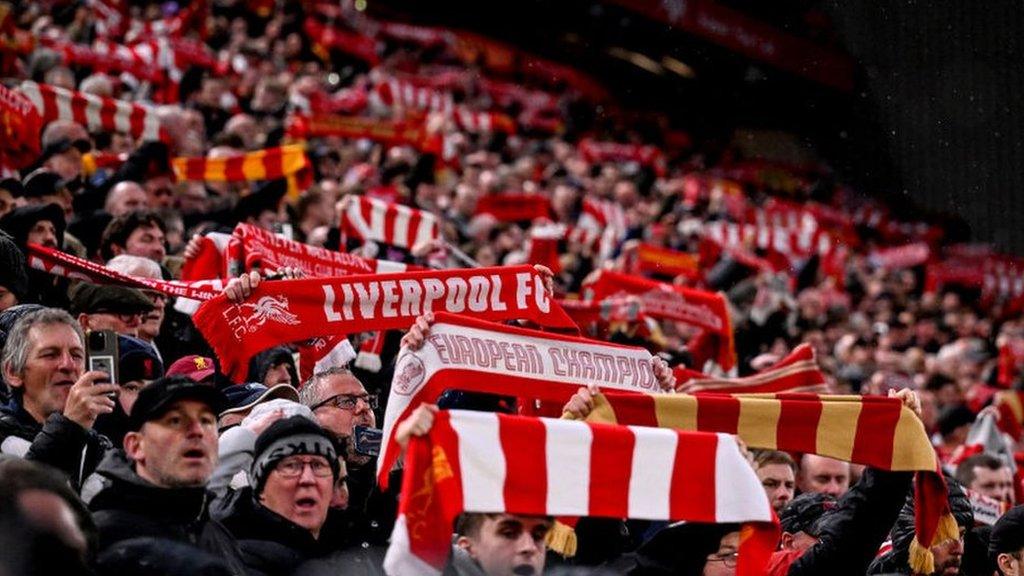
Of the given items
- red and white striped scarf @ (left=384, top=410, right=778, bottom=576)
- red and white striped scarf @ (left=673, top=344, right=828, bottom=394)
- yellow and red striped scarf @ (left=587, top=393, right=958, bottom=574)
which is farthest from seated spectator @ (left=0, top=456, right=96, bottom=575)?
red and white striped scarf @ (left=673, top=344, right=828, bottom=394)

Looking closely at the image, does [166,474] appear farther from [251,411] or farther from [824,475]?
[824,475]

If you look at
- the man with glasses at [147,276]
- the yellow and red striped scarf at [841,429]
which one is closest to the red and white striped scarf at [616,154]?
the man with glasses at [147,276]

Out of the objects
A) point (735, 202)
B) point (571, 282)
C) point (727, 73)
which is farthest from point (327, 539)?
point (727, 73)

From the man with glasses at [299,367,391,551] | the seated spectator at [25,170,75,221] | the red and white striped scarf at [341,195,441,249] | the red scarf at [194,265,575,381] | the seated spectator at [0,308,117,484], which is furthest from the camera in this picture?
the red and white striped scarf at [341,195,441,249]

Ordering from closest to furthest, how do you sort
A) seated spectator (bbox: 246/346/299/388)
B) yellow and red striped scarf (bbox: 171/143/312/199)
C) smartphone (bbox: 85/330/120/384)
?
smartphone (bbox: 85/330/120/384) < seated spectator (bbox: 246/346/299/388) < yellow and red striped scarf (bbox: 171/143/312/199)

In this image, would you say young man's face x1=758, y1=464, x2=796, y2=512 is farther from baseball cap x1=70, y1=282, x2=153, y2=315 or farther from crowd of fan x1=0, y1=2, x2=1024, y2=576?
baseball cap x1=70, y1=282, x2=153, y2=315

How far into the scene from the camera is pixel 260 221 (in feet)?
30.3

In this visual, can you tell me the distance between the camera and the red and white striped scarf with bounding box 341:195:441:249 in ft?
30.7

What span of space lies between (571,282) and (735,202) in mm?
11691

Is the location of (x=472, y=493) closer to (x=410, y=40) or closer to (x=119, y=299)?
(x=119, y=299)

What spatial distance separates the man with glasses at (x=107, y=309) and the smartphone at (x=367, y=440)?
1.25 metres

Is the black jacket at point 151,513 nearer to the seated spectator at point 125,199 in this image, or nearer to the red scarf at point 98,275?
the red scarf at point 98,275

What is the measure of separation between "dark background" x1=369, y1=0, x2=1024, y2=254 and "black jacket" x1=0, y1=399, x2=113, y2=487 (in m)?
24.0

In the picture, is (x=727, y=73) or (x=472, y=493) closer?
(x=472, y=493)
